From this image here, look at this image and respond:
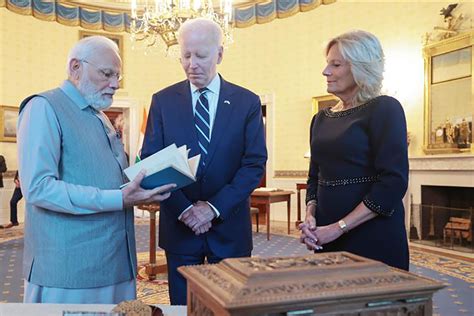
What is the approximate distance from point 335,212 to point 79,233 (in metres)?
0.99

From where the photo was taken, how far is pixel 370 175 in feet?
5.77

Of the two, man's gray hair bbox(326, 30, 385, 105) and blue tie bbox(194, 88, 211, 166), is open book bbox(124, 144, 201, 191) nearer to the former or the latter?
blue tie bbox(194, 88, 211, 166)

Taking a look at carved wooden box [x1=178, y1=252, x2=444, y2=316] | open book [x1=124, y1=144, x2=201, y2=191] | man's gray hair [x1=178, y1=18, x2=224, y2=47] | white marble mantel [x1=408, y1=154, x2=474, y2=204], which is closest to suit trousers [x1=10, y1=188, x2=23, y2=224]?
white marble mantel [x1=408, y1=154, x2=474, y2=204]

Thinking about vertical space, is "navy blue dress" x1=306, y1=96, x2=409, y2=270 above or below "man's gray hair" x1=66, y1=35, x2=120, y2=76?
below

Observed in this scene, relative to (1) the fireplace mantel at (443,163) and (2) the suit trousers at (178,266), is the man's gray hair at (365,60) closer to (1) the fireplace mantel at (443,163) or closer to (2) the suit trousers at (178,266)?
(2) the suit trousers at (178,266)

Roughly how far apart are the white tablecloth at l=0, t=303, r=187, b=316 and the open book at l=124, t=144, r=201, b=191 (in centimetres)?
43

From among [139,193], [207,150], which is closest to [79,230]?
[139,193]

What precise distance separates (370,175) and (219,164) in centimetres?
62

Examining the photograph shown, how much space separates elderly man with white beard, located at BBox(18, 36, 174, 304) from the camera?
5.29ft

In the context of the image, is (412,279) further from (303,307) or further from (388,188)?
(388,188)

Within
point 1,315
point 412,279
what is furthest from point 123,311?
point 412,279

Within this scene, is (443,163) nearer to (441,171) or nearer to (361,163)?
(441,171)

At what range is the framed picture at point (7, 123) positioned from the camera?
9438 mm

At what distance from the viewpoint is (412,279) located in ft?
2.79
